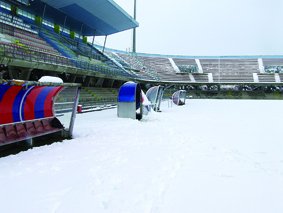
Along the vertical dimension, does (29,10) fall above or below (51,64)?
above

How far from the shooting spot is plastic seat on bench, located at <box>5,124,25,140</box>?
504 centimetres

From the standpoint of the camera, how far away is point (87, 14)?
28.2m

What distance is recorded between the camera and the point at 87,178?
345 centimetres

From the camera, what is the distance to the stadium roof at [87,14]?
2508 centimetres

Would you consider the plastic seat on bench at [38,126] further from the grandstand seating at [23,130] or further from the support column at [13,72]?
the support column at [13,72]

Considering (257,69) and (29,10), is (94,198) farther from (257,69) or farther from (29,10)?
(257,69)

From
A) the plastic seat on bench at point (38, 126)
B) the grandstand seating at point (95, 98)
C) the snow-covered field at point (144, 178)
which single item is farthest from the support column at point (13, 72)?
the snow-covered field at point (144, 178)

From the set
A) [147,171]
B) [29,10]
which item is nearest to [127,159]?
[147,171]

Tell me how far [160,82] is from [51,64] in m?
33.6

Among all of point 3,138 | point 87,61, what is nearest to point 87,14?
point 87,61

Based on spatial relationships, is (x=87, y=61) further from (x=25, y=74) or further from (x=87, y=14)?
(x=25, y=74)

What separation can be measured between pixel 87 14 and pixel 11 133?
27.5m

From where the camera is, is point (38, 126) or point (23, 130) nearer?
point (23, 130)

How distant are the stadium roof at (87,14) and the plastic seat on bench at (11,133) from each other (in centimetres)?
2401
